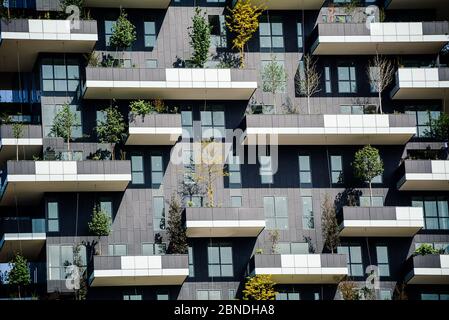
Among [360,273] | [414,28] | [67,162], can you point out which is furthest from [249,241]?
[414,28]

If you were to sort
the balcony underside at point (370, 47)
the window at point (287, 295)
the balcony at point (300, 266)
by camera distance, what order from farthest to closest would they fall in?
1. the balcony underside at point (370, 47)
2. the window at point (287, 295)
3. the balcony at point (300, 266)

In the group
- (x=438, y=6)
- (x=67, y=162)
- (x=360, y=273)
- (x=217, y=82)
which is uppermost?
(x=438, y=6)

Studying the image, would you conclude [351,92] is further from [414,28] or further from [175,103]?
[175,103]

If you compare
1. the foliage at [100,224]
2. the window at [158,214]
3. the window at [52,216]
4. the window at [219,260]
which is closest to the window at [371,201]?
the window at [219,260]

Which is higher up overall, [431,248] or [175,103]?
[175,103]

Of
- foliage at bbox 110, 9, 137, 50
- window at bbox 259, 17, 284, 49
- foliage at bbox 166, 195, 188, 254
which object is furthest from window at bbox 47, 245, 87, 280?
window at bbox 259, 17, 284, 49

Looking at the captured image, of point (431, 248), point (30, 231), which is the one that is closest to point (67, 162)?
point (30, 231)

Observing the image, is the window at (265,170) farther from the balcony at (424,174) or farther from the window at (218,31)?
the balcony at (424,174)

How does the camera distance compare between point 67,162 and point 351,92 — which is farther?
point 351,92
